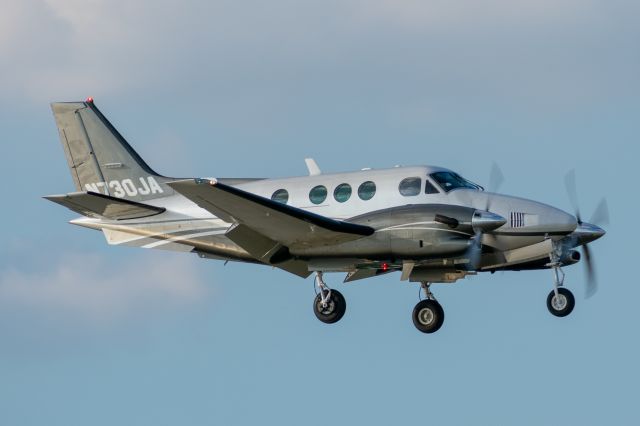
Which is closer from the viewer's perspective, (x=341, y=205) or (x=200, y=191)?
(x=200, y=191)

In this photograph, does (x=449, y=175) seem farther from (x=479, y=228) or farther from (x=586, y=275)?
(x=586, y=275)

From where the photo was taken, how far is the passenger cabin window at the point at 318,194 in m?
29.0

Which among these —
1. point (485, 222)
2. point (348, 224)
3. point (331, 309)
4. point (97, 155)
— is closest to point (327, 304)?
point (331, 309)

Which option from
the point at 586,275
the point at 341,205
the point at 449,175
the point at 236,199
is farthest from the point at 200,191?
the point at 586,275

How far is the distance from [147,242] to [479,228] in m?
7.76

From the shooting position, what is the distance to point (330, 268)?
2892cm

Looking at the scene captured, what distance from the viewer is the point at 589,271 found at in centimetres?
3017

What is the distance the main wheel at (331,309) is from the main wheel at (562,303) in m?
4.41

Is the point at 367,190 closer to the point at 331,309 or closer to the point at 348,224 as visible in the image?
the point at 348,224

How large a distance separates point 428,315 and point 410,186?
349 centimetres

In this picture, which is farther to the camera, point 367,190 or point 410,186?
point 367,190

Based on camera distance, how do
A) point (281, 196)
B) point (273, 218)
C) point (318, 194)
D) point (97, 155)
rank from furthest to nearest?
point (97, 155), point (281, 196), point (318, 194), point (273, 218)

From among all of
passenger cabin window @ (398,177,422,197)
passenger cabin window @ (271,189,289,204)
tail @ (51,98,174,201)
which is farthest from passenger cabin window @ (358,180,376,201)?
tail @ (51,98,174,201)

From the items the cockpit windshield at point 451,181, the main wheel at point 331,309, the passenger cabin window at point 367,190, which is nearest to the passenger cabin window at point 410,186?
the cockpit windshield at point 451,181
